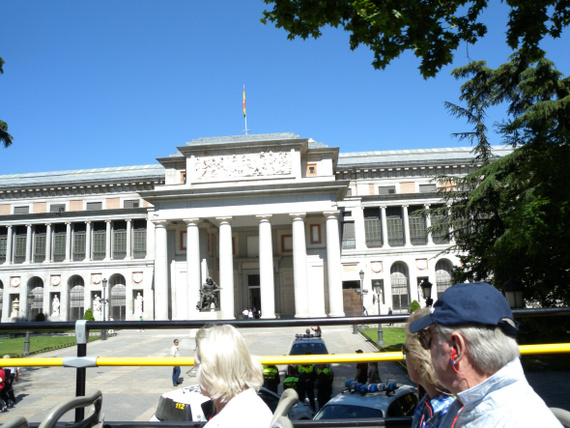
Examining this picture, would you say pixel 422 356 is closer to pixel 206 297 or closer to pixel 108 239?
pixel 206 297

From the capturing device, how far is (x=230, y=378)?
254 centimetres

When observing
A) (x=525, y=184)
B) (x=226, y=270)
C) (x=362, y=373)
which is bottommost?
(x=362, y=373)

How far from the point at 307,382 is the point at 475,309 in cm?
868

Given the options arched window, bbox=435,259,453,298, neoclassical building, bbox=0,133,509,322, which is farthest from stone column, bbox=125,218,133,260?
arched window, bbox=435,259,453,298

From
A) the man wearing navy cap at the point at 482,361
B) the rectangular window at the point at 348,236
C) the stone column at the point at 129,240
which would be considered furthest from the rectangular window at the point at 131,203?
the man wearing navy cap at the point at 482,361

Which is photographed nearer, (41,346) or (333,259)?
(41,346)

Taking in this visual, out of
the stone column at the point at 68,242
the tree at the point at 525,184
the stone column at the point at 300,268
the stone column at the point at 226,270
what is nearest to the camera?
the tree at the point at 525,184

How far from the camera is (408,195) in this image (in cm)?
5684

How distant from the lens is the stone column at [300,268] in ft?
138

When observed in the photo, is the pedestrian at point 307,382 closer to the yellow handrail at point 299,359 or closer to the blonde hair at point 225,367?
the yellow handrail at point 299,359

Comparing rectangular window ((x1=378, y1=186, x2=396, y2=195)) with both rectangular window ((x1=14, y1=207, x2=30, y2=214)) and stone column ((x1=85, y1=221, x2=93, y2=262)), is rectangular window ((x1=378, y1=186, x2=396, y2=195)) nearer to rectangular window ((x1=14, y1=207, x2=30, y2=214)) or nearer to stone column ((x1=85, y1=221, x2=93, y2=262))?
stone column ((x1=85, y1=221, x2=93, y2=262))

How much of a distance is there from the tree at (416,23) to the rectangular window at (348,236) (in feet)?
158

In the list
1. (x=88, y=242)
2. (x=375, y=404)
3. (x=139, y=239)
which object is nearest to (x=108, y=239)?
(x=88, y=242)

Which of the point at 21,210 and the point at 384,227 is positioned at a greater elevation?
the point at 21,210
